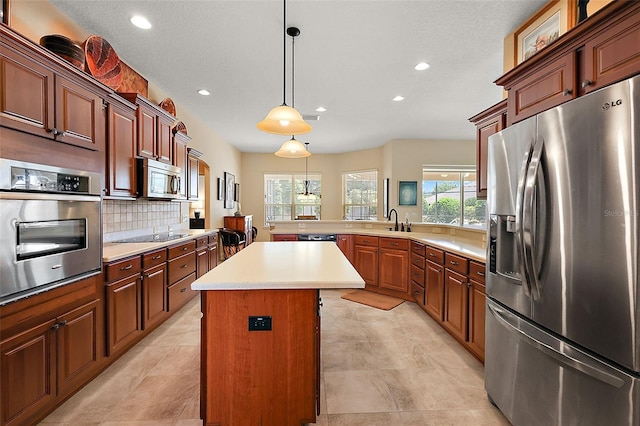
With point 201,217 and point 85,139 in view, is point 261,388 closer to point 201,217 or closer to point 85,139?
point 85,139

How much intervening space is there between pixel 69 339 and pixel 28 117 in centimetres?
139

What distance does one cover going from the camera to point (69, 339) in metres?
1.81

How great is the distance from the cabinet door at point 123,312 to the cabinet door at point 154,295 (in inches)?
3.3

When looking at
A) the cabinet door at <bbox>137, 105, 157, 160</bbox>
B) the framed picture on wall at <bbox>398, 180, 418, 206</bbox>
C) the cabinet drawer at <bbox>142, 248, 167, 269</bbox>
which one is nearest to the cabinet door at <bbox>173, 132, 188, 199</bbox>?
the cabinet door at <bbox>137, 105, 157, 160</bbox>

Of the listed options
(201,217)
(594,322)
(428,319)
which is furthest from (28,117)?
(201,217)

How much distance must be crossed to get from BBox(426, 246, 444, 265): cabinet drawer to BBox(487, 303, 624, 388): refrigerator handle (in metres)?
1.17

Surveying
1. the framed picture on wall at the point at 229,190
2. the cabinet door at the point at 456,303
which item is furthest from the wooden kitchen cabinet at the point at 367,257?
the framed picture on wall at the point at 229,190

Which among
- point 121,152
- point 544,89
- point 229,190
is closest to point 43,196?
point 121,152

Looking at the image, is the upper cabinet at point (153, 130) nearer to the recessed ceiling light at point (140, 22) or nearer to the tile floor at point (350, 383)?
the recessed ceiling light at point (140, 22)

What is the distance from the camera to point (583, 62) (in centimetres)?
143

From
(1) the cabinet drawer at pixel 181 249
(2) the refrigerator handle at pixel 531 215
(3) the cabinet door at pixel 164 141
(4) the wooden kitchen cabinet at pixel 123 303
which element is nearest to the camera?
(2) the refrigerator handle at pixel 531 215

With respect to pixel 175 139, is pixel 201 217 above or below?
below

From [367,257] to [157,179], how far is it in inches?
118

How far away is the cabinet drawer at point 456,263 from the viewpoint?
248 centimetres
